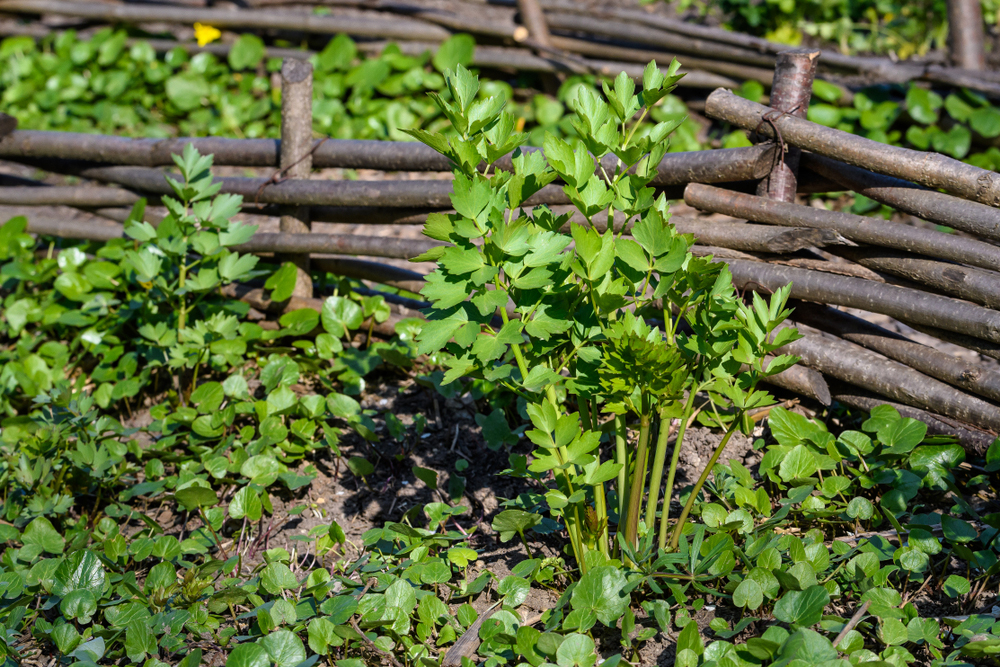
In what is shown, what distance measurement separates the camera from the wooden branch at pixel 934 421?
75.4 inches

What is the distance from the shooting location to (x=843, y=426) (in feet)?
7.25

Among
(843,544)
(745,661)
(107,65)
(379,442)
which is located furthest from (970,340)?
(107,65)

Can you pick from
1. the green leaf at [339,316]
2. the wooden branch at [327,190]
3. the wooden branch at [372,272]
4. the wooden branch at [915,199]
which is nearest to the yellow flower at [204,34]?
the wooden branch at [327,190]

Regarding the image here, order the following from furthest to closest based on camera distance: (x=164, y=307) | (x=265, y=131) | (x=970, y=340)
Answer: (x=265, y=131)
(x=164, y=307)
(x=970, y=340)

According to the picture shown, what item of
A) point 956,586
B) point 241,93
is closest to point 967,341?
point 956,586

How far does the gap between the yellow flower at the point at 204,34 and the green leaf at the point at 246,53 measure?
0.16 metres

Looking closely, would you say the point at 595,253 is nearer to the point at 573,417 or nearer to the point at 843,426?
the point at 573,417

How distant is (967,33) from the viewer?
3963 mm

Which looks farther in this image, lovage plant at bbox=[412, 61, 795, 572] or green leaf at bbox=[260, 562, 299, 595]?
green leaf at bbox=[260, 562, 299, 595]

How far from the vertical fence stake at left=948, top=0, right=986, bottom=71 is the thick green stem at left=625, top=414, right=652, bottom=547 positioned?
356cm

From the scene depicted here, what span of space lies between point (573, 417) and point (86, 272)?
2.20m

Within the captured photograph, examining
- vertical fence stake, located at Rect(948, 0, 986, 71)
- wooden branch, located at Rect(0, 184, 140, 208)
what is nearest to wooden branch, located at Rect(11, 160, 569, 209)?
wooden branch, located at Rect(0, 184, 140, 208)

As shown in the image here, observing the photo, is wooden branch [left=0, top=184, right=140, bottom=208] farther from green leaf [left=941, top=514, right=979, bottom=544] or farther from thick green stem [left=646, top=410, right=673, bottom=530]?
green leaf [left=941, top=514, right=979, bottom=544]

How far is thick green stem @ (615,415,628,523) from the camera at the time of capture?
1.58 m
